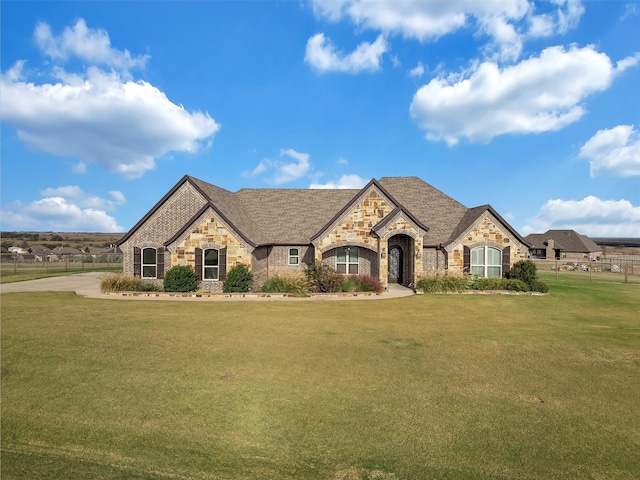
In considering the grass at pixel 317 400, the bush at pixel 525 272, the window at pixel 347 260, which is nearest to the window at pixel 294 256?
the window at pixel 347 260

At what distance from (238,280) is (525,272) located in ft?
56.6

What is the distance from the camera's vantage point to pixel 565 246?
6762cm

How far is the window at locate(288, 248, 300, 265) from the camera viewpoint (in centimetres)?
2517

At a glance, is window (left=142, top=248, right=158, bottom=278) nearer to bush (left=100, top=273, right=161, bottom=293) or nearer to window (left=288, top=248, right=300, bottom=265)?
bush (left=100, top=273, right=161, bottom=293)

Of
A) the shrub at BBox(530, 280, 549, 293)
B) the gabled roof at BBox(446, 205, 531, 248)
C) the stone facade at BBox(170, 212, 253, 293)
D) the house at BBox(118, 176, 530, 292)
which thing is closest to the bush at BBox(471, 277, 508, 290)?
the shrub at BBox(530, 280, 549, 293)

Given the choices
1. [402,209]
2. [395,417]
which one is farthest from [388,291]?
[395,417]

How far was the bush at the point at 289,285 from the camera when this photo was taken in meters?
20.1

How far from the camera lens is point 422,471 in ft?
15.0

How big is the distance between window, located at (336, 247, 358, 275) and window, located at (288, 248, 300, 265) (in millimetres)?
2771

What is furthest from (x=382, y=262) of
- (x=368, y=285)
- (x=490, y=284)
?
(x=490, y=284)

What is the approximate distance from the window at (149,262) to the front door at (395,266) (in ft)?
53.0

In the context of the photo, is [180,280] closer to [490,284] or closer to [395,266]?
[395,266]

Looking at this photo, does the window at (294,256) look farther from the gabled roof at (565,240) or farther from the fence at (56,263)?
the gabled roof at (565,240)

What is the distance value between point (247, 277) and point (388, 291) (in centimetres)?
840
